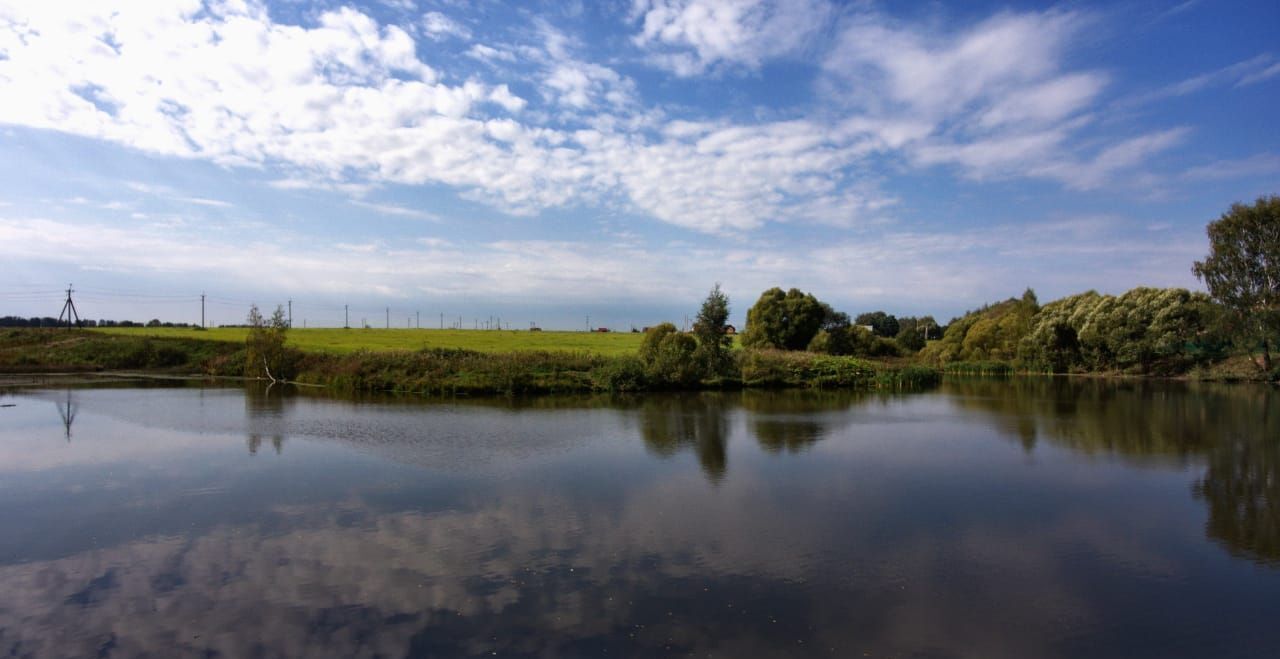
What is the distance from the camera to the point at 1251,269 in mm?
41594

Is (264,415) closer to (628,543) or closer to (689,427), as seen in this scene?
(689,427)

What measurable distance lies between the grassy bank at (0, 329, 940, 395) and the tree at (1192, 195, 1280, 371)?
678 inches

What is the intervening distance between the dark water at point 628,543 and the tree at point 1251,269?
1121 inches

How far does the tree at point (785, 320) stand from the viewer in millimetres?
53625

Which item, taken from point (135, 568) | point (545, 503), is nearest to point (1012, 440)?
point (545, 503)

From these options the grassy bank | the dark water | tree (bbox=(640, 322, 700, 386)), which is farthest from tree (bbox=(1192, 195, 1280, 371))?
tree (bbox=(640, 322, 700, 386))

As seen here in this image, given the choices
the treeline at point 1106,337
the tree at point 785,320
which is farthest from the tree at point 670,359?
the treeline at point 1106,337

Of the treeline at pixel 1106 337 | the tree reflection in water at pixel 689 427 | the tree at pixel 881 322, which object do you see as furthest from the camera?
the tree at pixel 881 322

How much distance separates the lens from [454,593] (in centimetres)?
776

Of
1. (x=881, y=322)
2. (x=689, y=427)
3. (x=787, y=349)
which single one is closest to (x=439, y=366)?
(x=689, y=427)

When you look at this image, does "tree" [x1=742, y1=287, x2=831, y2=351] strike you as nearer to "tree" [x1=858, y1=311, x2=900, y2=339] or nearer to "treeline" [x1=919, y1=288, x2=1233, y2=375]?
"treeline" [x1=919, y1=288, x2=1233, y2=375]

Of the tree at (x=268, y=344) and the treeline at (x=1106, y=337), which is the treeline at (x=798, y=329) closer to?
the treeline at (x=1106, y=337)

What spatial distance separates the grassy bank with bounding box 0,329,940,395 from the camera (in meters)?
32.9

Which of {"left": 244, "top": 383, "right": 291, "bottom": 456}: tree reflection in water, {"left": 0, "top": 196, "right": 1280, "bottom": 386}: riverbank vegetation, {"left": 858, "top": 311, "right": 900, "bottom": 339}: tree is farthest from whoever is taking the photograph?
{"left": 858, "top": 311, "right": 900, "bottom": 339}: tree
